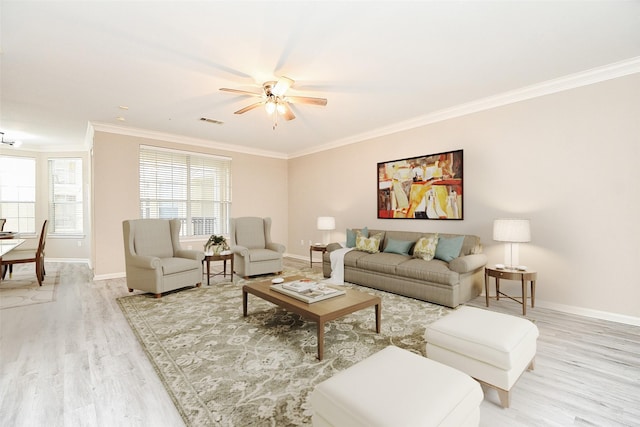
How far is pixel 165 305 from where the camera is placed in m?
3.76

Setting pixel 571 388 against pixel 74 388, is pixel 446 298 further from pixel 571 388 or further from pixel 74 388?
pixel 74 388

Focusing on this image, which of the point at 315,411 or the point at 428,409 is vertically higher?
the point at 428,409

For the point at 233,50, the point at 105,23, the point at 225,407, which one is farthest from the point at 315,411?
the point at 105,23

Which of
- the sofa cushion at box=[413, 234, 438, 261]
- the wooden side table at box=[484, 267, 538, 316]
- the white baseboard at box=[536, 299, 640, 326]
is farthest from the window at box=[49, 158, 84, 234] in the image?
the white baseboard at box=[536, 299, 640, 326]

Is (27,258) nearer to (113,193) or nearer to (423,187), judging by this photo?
(113,193)

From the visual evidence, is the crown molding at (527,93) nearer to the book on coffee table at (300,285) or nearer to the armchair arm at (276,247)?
the armchair arm at (276,247)

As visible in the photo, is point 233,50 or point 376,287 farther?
point 376,287

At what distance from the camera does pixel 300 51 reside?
2850 mm

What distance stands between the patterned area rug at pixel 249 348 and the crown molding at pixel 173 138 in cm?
330

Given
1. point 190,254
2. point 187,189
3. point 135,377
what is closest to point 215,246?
point 190,254

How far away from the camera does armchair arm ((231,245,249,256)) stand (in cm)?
502

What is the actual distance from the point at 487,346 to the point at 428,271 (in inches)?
77.9

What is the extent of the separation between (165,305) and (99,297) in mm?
1261

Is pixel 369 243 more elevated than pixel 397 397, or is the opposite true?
pixel 369 243
